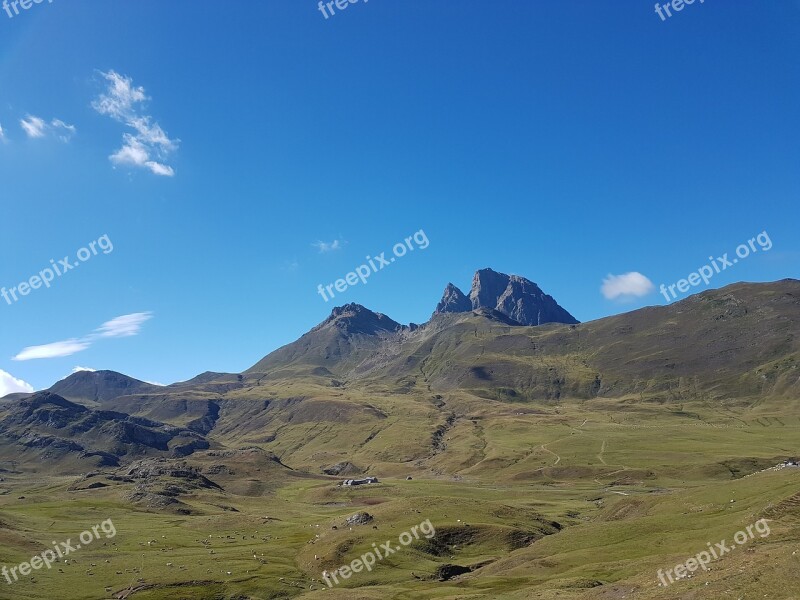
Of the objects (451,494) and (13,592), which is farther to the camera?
(451,494)

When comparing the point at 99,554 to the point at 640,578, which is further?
the point at 99,554

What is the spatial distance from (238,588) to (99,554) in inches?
1541

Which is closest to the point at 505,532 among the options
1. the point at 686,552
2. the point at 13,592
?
the point at 686,552

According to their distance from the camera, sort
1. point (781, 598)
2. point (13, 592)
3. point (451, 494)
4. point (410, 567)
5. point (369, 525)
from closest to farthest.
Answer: point (781, 598), point (13, 592), point (410, 567), point (369, 525), point (451, 494)

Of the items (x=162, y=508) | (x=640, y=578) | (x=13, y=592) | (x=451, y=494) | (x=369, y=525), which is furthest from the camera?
(x=451, y=494)

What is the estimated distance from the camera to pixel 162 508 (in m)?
174

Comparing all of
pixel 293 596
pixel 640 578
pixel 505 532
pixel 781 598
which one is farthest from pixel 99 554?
pixel 781 598

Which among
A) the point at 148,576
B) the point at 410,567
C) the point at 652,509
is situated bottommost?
the point at 652,509

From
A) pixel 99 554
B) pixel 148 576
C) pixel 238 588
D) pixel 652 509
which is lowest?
pixel 652 509

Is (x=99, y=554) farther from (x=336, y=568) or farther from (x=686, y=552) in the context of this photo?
(x=686, y=552)

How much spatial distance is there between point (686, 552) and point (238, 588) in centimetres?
6561

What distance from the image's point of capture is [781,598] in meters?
44.8

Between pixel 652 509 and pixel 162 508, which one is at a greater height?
pixel 162 508

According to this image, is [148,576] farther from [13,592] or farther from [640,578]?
[640,578]
